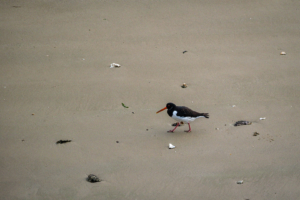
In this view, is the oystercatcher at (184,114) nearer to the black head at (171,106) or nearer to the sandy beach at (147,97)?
the black head at (171,106)

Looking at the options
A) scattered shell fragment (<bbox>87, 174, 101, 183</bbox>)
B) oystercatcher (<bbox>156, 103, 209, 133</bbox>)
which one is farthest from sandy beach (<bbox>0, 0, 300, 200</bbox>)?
oystercatcher (<bbox>156, 103, 209, 133</bbox>)

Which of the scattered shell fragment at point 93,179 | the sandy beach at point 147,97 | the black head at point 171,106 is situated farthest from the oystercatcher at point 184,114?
the scattered shell fragment at point 93,179

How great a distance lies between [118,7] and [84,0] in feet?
3.70

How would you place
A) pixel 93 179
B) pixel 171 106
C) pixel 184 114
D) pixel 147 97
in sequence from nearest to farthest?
pixel 93 179, pixel 184 114, pixel 171 106, pixel 147 97

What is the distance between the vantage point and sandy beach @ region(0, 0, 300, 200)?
442cm

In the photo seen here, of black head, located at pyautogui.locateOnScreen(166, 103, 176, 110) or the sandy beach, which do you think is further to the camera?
black head, located at pyautogui.locateOnScreen(166, 103, 176, 110)

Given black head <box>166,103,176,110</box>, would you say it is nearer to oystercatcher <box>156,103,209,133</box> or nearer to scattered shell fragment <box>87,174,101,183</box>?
oystercatcher <box>156,103,209,133</box>

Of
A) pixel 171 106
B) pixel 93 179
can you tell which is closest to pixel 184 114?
pixel 171 106

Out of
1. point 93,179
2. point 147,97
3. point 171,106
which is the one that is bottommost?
point 93,179

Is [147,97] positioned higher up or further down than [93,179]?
higher up

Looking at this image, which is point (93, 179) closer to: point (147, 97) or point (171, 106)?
point (171, 106)

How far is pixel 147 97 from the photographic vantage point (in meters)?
6.23

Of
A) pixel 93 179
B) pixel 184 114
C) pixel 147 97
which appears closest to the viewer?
pixel 93 179

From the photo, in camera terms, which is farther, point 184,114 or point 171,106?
point 171,106
